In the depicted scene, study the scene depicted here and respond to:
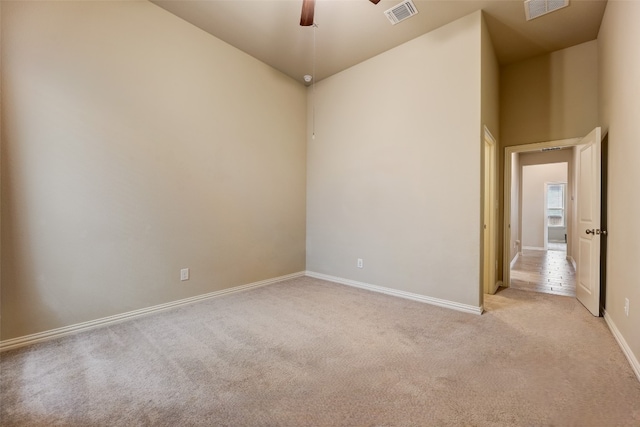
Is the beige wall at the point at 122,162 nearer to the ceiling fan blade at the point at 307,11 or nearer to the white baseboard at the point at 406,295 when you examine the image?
the white baseboard at the point at 406,295

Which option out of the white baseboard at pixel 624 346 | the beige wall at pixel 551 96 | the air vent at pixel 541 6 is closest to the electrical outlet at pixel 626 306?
the white baseboard at pixel 624 346

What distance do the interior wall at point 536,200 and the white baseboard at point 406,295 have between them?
23.2ft

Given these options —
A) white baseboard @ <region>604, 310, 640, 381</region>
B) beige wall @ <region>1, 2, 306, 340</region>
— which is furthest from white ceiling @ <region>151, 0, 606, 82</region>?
white baseboard @ <region>604, 310, 640, 381</region>

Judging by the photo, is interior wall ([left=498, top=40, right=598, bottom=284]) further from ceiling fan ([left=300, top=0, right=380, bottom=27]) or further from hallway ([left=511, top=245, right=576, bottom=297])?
ceiling fan ([left=300, top=0, right=380, bottom=27])

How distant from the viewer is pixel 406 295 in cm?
340

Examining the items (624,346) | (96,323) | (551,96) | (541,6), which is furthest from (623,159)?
(96,323)

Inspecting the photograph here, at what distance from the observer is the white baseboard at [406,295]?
2.92 m

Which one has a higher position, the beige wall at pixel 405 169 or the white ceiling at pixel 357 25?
the white ceiling at pixel 357 25

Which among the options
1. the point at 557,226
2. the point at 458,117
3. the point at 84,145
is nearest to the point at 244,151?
the point at 84,145

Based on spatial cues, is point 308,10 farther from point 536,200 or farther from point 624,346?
point 536,200

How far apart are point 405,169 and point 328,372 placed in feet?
8.25

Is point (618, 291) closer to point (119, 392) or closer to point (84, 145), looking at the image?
point (119, 392)

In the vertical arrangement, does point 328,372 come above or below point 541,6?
below

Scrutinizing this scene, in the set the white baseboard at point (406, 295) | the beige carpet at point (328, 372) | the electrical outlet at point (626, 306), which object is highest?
the electrical outlet at point (626, 306)
